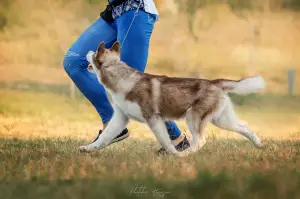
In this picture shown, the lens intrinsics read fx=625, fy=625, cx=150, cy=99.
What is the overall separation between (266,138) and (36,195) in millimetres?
3526

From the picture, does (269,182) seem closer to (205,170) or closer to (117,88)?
(205,170)

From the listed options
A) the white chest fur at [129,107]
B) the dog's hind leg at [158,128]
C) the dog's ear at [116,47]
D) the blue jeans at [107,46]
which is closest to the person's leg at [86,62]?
the blue jeans at [107,46]

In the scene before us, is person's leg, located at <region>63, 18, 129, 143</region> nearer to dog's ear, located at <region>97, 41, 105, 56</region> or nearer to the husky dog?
the husky dog

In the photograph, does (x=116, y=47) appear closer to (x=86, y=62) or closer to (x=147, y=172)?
(x=86, y=62)

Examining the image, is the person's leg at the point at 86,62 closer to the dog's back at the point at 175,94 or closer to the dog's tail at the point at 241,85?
the dog's back at the point at 175,94

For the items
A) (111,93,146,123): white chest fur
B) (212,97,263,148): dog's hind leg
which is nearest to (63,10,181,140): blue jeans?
(111,93,146,123): white chest fur

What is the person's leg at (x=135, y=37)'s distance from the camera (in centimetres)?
541

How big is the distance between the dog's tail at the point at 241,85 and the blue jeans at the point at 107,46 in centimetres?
74

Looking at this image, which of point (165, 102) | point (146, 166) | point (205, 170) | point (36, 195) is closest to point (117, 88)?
point (165, 102)

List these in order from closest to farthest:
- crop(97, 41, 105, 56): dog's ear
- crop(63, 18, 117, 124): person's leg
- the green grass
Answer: the green grass → crop(97, 41, 105, 56): dog's ear → crop(63, 18, 117, 124): person's leg

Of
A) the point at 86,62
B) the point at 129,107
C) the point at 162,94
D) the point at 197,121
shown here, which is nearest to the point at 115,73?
the point at 129,107

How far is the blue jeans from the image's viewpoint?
214 inches

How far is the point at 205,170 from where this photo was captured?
14.6ft

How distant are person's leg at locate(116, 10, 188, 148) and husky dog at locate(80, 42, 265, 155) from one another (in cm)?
15
